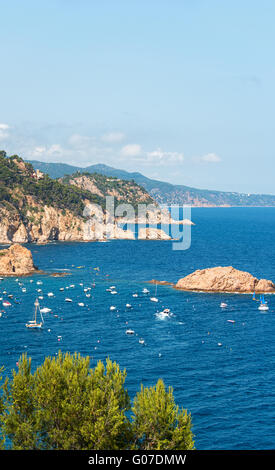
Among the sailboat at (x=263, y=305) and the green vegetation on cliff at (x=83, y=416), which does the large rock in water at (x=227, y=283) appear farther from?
the green vegetation on cliff at (x=83, y=416)

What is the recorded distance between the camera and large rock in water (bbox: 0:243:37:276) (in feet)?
529

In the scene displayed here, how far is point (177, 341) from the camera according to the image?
94.7 m

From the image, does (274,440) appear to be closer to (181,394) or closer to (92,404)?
(181,394)

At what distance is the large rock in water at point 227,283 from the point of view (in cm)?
13750

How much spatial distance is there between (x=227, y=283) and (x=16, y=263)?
65231 mm

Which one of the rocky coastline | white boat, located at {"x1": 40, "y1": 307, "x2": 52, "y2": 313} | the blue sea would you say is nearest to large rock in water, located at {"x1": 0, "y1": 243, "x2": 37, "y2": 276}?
the blue sea

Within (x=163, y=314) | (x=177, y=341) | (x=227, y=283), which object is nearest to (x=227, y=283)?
(x=227, y=283)

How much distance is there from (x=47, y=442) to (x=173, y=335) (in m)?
54.5

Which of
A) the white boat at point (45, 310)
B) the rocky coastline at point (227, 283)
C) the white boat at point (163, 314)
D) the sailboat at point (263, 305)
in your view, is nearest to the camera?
the white boat at point (163, 314)

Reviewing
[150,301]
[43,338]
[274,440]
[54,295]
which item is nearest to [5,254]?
[54,295]

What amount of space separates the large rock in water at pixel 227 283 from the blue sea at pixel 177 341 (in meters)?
5.21

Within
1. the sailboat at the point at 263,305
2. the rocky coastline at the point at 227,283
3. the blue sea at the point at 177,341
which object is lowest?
the blue sea at the point at 177,341

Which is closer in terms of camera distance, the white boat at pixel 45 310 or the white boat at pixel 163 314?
the white boat at pixel 163 314

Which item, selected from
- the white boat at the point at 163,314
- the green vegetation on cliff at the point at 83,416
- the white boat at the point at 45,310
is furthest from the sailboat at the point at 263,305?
the green vegetation on cliff at the point at 83,416
